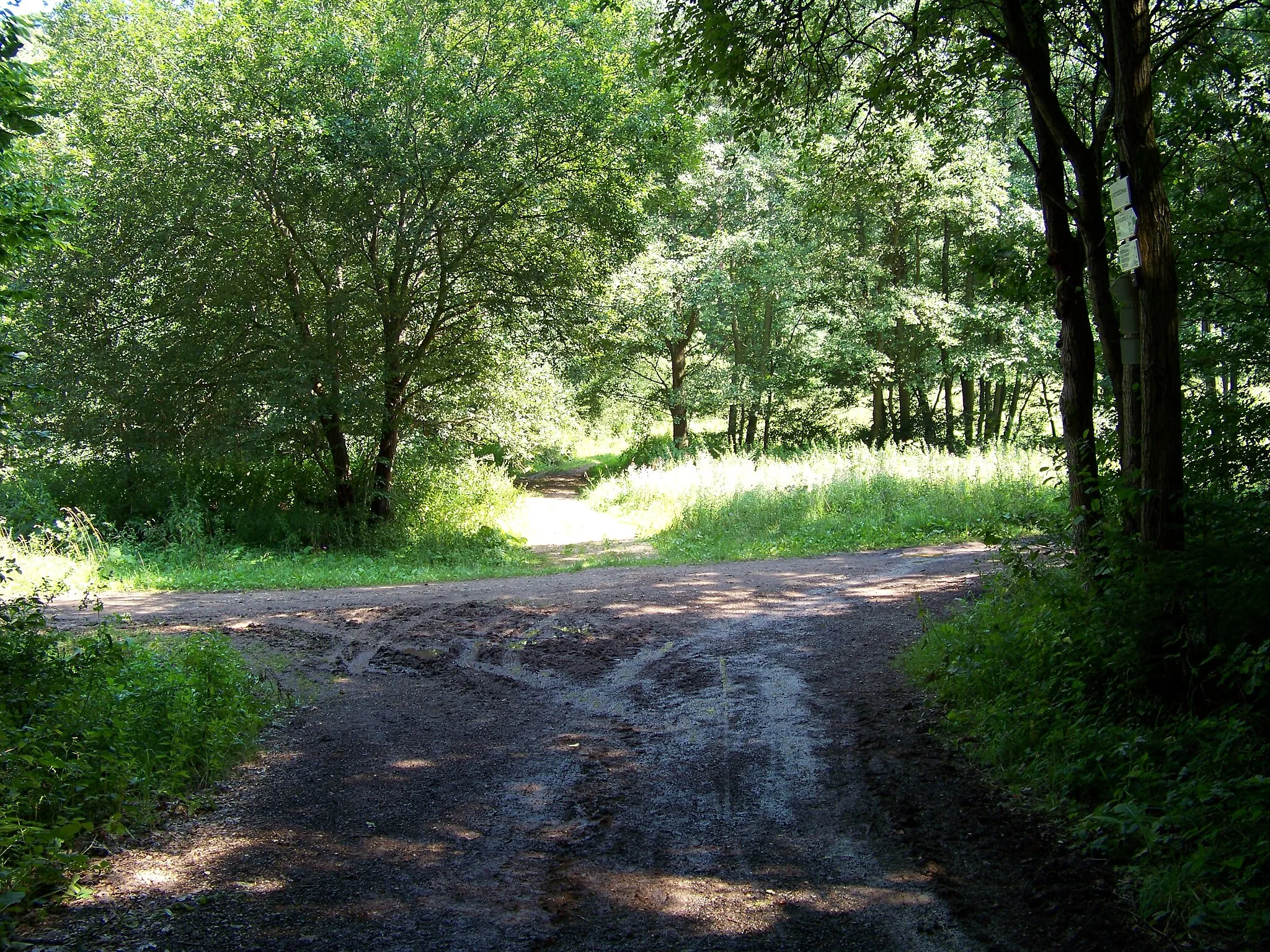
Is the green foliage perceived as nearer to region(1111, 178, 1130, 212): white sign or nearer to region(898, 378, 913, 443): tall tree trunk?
region(1111, 178, 1130, 212): white sign

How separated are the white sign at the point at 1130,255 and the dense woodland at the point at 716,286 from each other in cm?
6

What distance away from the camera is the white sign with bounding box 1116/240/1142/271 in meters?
4.51

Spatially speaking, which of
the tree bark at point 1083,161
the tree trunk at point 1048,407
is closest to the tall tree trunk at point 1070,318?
the tree bark at point 1083,161

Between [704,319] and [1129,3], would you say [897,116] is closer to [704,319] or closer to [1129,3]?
[1129,3]

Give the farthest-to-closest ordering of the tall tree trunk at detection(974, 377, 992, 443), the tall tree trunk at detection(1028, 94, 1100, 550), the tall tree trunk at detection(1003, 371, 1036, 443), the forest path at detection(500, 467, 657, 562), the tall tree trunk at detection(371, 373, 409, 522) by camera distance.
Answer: the tall tree trunk at detection(974, 377, 992, 443)
the tall tree trunk at detection(1003, 371, 1036, 443)
the tall tree trunk at detection(371, 373, 409, 522)
the forest path at detection(500, 467, 657, 562)
the tall tree trunk at detection(1028, 94, 1100, 550)

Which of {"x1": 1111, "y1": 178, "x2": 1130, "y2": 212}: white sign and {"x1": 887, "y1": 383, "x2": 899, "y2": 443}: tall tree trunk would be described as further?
{"x1": 887, "y1": 383, "x2": 899, "y2": 443}: tall tree trunk

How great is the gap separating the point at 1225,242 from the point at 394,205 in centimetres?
1286

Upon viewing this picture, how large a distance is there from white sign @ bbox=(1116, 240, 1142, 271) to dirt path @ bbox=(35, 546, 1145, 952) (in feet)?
9.36

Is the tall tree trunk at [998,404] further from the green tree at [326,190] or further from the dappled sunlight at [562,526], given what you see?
the green tree at [326,190]

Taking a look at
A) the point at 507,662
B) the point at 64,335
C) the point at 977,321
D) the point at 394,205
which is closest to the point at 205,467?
the point at 64,335

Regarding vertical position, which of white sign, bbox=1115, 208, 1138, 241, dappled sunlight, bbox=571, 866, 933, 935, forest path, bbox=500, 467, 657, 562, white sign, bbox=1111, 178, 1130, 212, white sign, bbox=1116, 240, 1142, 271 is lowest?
dappled sunlight, bbox=571, 866, 933, 935

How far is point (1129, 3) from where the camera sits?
4.52 meters

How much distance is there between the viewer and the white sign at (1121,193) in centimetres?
451

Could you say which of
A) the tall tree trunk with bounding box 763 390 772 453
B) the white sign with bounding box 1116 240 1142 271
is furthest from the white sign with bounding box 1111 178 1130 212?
the tall tree trunk with bounding box 763 390 772 453
